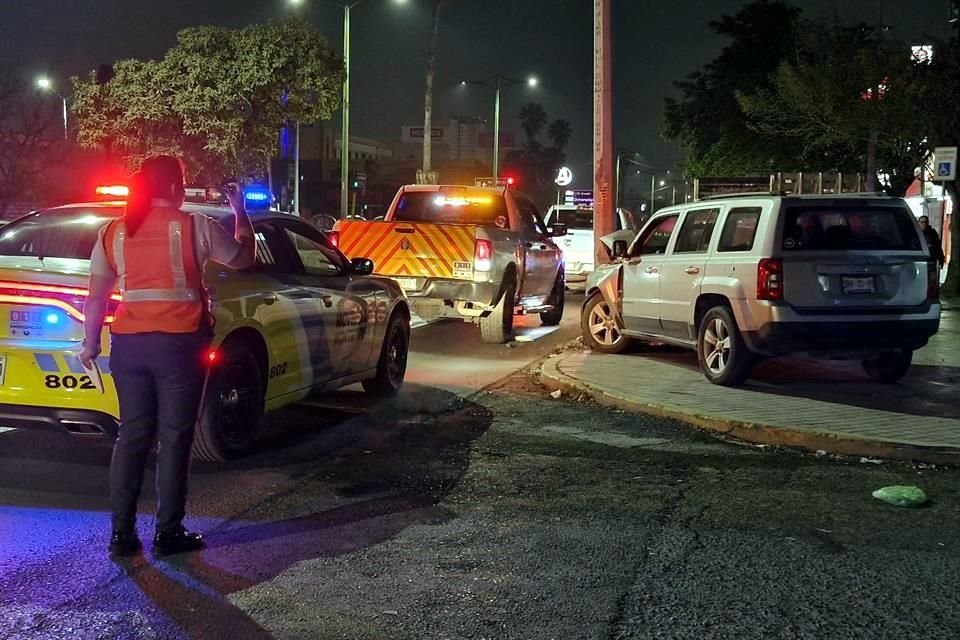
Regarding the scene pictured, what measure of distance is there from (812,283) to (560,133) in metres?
121

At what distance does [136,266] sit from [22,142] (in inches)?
1728

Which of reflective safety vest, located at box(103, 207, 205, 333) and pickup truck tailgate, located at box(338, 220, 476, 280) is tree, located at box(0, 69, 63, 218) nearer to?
pickup truck tailgate, located at box(338, 220, 476, 280)

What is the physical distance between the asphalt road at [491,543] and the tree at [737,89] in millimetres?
33003

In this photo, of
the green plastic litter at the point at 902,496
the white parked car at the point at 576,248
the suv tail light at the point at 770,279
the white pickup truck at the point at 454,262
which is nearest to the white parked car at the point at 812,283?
the suv tail light at the point at 770,279

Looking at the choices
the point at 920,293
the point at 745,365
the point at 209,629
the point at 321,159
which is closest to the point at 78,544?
the point at 209,629

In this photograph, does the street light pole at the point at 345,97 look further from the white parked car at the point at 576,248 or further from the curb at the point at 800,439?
the curb at the point at 800,439

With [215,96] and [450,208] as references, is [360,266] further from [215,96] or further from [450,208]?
[215,96]

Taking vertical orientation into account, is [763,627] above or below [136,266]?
below

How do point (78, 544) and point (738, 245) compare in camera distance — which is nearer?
point (78, 544)

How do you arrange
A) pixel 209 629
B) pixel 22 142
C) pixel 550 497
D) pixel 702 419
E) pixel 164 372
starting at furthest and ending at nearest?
pixel 22 142 → pixel 702 419 → pixel 550 497 → pixel 164 372 → pixel 209 629

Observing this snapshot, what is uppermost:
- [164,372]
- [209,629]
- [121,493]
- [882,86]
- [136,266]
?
[882,86]

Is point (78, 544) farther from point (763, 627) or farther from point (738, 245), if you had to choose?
point (738, 245)

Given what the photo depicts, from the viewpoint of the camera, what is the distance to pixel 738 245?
9047 millimetres

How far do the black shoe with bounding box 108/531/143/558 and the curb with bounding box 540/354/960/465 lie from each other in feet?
15.2
